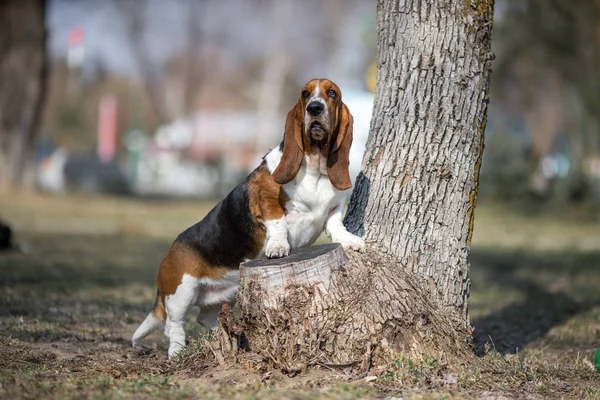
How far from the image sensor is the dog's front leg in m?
4.92

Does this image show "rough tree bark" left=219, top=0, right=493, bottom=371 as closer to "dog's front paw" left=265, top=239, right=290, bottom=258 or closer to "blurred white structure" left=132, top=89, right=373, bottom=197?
"dog's front paw" left=265, top=239, right=290, bottom=258

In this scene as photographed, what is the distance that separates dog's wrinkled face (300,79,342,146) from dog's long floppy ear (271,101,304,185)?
0.18ft

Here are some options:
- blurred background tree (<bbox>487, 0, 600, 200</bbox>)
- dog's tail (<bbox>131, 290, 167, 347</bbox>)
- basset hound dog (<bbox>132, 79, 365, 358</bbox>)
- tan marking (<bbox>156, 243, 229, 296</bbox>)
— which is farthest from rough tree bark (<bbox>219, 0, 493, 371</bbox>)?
blurred background tree (<bbox>487, 0, 600, 200</bbox>)

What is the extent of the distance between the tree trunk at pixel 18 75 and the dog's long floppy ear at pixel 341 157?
16.8 metres

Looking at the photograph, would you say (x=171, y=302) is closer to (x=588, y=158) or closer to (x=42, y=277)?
(x=42, y=277)

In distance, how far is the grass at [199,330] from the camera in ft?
14.4

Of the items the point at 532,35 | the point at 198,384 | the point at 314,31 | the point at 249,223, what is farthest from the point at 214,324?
the point at 314,31

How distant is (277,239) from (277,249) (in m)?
0.09

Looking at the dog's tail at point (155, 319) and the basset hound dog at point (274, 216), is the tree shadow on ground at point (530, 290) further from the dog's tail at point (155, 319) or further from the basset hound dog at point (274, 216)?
the dog's tail at point (155, 319)

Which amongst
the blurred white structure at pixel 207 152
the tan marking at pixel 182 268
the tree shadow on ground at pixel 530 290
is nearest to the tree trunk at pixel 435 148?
the tree shadow on ground at pixel 530 290

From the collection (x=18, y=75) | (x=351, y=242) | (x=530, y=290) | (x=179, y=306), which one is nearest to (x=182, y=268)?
(x=179, y=306)

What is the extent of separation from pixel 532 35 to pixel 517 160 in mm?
5015

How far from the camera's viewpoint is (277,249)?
4.93m

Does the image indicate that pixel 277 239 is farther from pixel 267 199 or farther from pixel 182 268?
pixel 182 268
